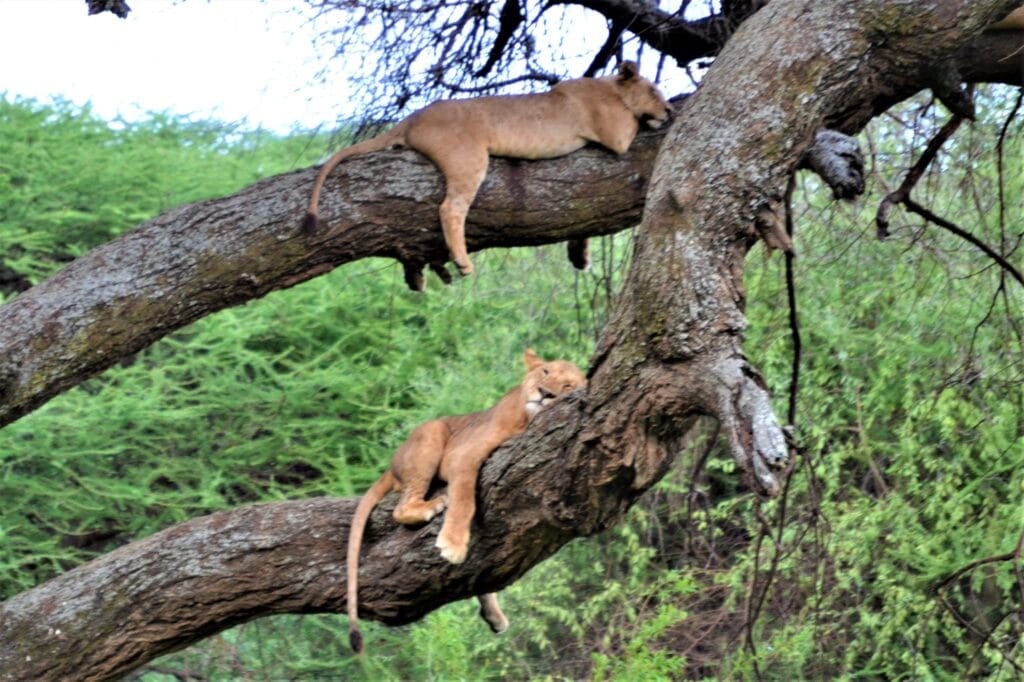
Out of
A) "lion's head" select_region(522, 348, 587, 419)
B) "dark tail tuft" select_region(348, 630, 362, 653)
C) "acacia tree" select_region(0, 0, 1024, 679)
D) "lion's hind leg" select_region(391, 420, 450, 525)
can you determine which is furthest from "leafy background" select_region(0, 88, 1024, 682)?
"dark tail tuft" select_region(348, 630, 362, 653)

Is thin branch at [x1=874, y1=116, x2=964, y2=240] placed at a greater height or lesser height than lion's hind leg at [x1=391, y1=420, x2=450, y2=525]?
greater

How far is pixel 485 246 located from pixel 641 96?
1.00 m

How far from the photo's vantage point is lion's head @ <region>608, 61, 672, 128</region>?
568 centimetres

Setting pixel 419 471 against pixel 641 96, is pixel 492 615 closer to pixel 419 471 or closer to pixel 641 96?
pixel 419 471

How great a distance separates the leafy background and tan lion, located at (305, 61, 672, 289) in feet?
2.44

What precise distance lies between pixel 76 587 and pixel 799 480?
4.44 meters

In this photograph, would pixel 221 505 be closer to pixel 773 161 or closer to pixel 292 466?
pixel 292 466

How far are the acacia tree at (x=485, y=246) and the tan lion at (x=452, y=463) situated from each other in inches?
2.4

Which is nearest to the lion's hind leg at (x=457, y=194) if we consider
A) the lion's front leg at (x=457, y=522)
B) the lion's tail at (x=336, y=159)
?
the lion's tail at (x=336, y=159)

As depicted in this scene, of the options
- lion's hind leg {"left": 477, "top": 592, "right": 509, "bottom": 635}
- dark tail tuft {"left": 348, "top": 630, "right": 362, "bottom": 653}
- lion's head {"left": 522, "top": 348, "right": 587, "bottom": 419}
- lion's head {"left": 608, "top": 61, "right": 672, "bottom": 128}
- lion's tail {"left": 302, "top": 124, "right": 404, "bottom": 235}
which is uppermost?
lion's head {"left": 608, "top": 61, "right": 672, "bottom": 128}

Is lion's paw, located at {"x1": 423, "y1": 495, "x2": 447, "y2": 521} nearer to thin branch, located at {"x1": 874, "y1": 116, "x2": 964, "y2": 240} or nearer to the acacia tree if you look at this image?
the acacia tree

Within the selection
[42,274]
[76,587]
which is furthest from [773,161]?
[42,274]

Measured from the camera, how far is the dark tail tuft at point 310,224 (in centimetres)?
475

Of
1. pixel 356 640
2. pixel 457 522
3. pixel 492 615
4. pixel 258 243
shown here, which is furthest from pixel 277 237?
pixel 492 615
